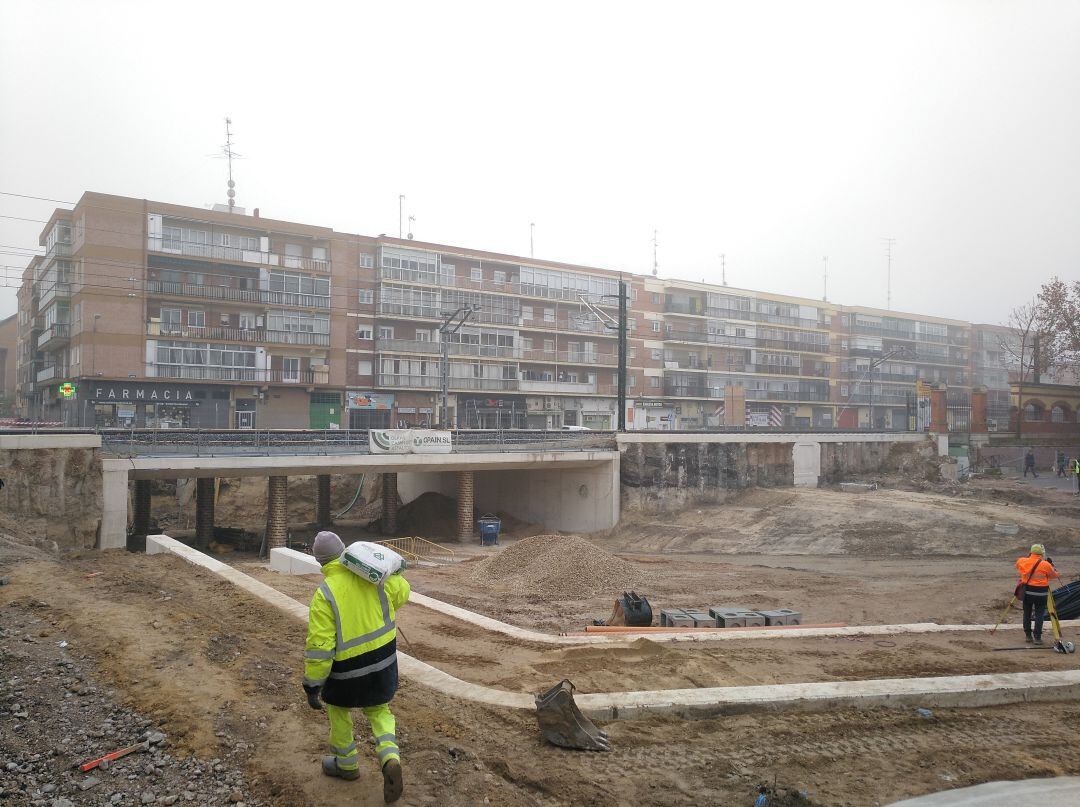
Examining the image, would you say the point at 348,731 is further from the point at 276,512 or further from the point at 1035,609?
the point at 276,512

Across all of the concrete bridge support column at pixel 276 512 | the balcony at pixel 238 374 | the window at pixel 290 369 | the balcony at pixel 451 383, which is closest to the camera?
the concrete bridge support column at pixel 276 512

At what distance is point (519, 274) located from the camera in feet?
182

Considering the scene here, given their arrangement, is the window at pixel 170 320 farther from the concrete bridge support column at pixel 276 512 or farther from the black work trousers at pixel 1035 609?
the black work trousers at pixel 1035 609

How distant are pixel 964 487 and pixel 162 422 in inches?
1687

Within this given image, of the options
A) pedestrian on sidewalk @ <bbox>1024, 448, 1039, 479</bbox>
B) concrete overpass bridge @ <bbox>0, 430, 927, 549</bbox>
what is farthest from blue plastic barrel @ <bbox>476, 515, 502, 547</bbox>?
pedestrian on sidewalk @ <bbox>1024, 448, 1039, 479</bbox>

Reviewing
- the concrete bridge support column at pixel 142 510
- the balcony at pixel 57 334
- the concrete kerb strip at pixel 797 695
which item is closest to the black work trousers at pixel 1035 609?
the concrete kerb strip at pixel 797 695

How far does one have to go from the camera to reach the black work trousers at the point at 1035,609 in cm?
1077

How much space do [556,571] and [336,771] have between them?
1359 cm

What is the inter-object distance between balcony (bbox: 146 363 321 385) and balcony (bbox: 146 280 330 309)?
421 cm

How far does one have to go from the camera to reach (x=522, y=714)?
255 inches

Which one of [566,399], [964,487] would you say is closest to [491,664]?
[964,487]

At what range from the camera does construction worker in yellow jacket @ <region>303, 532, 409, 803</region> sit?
4.50m

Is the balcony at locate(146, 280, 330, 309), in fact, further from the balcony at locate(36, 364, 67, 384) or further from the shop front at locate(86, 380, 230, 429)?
the balcony at locate(36, 364, 67, 384)

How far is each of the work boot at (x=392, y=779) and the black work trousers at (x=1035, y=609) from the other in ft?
34.1
